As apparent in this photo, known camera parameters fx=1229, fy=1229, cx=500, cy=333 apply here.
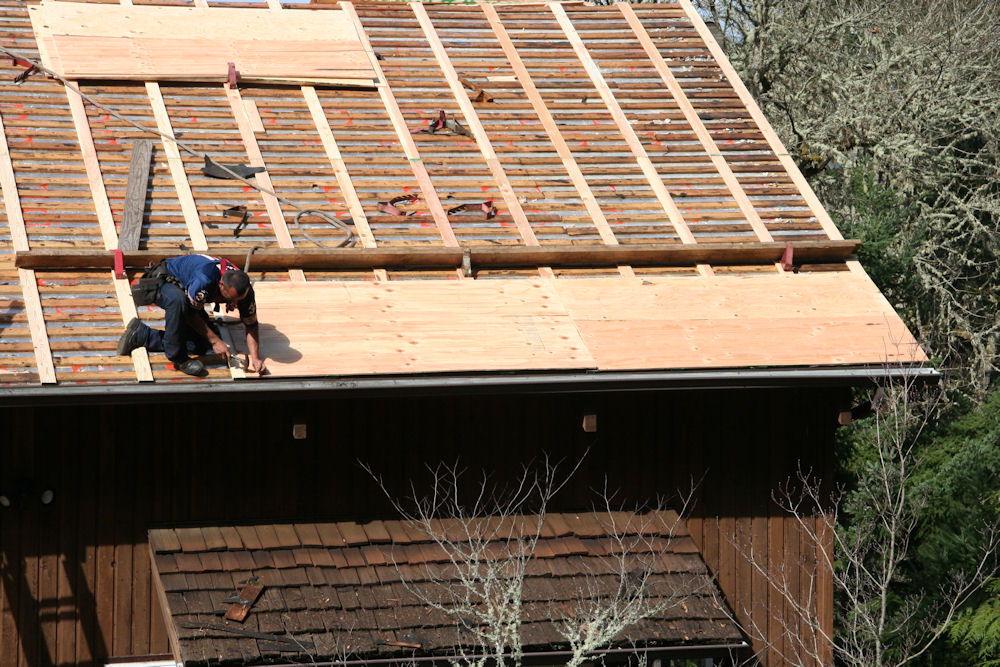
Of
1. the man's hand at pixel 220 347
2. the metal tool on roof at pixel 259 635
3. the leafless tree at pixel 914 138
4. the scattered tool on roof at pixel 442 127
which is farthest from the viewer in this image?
the leafless tree at pixel 914 138

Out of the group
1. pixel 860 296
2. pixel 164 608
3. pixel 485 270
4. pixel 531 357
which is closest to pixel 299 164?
pixel 485 270

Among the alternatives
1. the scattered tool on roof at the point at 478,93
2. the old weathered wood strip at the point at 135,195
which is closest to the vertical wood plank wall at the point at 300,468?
the old weathered wood strip at the point at 135,195

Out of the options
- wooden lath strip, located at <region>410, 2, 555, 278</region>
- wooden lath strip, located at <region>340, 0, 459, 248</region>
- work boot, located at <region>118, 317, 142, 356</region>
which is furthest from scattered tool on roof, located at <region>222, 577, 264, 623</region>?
wooden lath strip, located at <region>410, 2, 555, 278</region>

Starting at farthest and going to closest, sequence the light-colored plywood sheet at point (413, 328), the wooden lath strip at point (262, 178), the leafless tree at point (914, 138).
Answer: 1. the leafless tree at point (914, 138)
2. the wooden lath strip at point (262, 178)
3. the light-colored plywood sheet at point (413, 328)

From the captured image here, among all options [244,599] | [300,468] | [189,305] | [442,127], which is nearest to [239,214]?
[189,305]

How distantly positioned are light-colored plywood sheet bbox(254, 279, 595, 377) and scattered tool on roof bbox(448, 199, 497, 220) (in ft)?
2.65

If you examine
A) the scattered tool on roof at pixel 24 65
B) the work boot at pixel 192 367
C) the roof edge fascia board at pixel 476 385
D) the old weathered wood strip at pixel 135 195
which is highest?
the scattered tool on roof at pixel 24 65

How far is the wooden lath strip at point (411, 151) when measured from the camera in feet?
33.5

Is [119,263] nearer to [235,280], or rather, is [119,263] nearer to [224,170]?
[235,280]

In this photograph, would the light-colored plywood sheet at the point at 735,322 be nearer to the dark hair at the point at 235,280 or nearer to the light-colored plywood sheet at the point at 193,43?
the dark hair at the point at 235,280

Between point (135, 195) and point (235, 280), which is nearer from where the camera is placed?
point (235, 280)

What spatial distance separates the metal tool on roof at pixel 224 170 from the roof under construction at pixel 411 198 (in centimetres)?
3

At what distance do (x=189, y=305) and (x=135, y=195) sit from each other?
1679mm

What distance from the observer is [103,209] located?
9.58 meters
